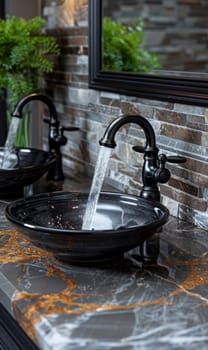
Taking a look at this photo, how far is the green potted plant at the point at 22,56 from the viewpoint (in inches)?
80.4

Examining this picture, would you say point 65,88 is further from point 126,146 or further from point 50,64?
point 126,146

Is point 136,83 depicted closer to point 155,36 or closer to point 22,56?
point 155,36

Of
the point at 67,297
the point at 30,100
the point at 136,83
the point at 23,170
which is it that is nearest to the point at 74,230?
the point at 67,297

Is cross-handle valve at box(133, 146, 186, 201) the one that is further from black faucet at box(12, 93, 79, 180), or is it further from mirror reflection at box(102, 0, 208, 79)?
black faucet at box(12, 93, 79, 180)

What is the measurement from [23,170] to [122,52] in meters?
0.50

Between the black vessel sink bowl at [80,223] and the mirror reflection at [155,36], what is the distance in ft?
1.70

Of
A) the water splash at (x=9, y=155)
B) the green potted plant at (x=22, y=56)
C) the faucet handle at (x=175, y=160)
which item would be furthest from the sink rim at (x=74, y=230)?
the green potted plant at (x=22, y=56)

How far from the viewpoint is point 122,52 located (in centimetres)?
182

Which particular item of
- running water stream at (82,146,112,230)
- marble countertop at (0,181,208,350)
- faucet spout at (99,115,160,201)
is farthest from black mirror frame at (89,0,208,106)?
marble countertop at (0,181,208,350)

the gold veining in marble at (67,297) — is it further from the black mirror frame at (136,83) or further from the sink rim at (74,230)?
the black mirror frame at (136,83)

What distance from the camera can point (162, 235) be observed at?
1397 millimetres

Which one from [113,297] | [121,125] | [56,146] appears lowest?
[113,297]

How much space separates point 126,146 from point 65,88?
51 centimetres

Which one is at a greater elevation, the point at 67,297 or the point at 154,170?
the point at 154,170
